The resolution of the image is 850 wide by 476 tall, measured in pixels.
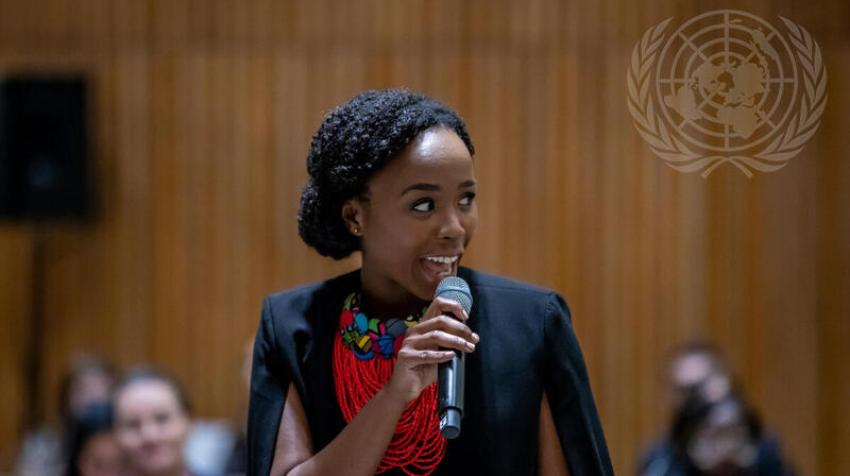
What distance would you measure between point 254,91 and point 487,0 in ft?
5.94

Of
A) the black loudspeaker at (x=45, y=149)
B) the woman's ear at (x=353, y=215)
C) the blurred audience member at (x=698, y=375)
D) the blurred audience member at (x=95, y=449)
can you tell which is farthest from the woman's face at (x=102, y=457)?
the black loudspeaker at (x=45, y=149)

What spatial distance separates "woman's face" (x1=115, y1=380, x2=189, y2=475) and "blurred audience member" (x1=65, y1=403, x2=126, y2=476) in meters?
0.03

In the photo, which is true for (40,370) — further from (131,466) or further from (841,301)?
(841,301)

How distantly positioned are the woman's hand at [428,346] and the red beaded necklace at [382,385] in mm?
84

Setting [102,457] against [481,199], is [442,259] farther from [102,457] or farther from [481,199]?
[102,457]

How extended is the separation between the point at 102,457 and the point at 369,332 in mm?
1552

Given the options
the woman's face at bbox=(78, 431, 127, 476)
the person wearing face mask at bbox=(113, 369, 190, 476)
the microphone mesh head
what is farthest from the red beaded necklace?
the woman's face at bbox=(78, 431, 127, 476)

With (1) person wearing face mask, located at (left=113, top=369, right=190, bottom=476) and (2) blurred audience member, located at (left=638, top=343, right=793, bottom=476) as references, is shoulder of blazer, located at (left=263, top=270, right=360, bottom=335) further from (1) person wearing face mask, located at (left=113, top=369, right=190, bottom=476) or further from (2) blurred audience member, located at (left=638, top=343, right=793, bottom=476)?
(1) person wearing face mask, located at (left=113, top=369, right=190, bottom=476)

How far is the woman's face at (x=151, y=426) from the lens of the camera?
282 centimetres

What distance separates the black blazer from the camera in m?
1.52

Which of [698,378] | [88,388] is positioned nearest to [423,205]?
[698,378]

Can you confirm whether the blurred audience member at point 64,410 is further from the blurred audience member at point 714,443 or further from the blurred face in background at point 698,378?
the blurred audience member at point 714,443

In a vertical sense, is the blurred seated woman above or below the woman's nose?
below

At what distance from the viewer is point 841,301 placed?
2154mm
